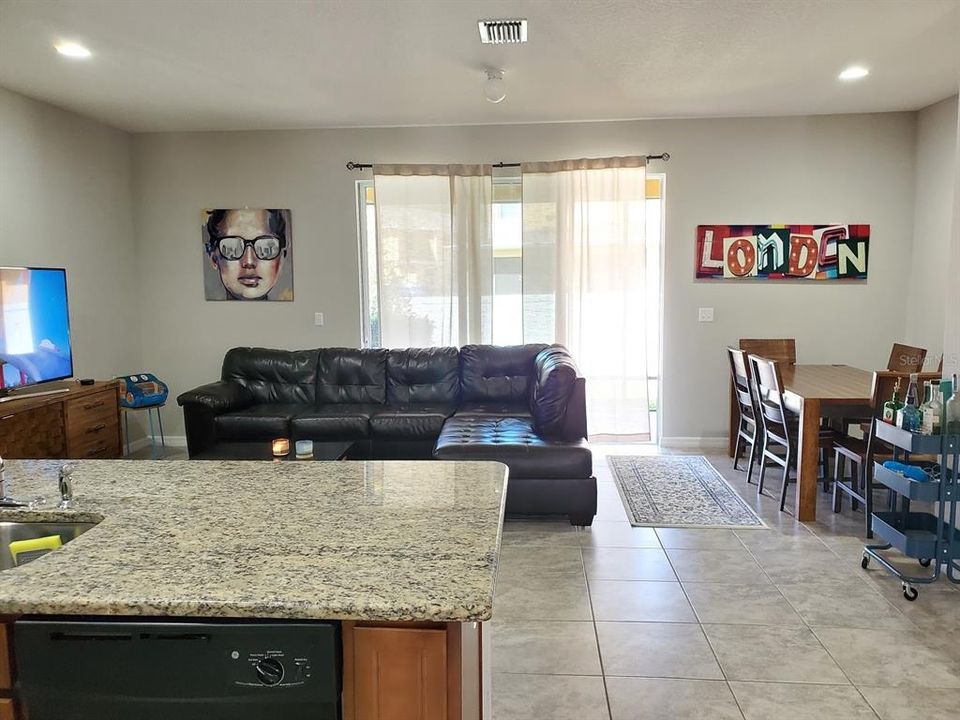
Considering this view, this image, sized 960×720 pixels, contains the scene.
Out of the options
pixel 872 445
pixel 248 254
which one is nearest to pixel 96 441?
pixel 248 254

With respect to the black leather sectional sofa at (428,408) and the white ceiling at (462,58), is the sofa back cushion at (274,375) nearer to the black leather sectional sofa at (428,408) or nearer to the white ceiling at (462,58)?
the black leather sectional sofa at (428,408)

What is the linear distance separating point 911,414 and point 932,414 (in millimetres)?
83

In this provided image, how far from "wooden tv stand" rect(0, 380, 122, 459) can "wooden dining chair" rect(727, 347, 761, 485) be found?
4.39 metres

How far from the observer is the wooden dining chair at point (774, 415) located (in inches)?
150

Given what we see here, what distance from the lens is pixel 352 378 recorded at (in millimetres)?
5047

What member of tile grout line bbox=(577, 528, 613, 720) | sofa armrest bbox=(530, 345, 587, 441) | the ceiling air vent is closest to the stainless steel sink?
tile grout line bbox=(577, 528, 613, 720)

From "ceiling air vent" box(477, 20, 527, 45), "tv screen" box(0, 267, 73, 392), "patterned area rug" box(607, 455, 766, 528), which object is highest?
"ceiling air vent" box(477, 20, 527, 45)

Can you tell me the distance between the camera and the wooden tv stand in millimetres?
3713

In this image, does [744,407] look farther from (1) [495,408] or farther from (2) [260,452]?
(2) [260,452]

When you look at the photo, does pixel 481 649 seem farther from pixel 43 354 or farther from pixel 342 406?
pixel 43 354

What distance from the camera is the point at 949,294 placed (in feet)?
10.1

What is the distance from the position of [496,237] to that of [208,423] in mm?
2715

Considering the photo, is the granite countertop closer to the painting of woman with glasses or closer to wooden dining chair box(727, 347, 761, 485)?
wooden dining chair box(727, 347, 761, 485)

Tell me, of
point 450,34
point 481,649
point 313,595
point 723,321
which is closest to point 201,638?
point 313,595
